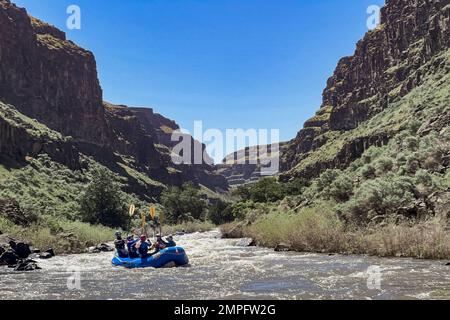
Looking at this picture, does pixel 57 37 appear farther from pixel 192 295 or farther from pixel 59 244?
pixel 192 295

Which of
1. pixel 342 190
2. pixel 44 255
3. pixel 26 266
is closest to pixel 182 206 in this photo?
pixel 342 190

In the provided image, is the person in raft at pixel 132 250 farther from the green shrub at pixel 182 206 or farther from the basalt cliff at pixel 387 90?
the green shrub at pixel 182 206

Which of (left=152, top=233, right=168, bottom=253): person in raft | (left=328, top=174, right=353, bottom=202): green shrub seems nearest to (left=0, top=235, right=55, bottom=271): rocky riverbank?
(left=152, top=233, right=168, bottom=253): person in raft

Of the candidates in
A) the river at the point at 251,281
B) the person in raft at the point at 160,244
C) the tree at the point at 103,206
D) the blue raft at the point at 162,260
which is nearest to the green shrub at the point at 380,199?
the river at the point at 251,281

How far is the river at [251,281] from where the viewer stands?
1281 centimetres

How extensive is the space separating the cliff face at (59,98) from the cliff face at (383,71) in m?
47.3

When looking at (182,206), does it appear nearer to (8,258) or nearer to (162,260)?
(8,258)

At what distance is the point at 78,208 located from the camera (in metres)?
58.4

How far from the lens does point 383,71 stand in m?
117

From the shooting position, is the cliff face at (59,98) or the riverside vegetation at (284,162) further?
the cliff face at (59,98)

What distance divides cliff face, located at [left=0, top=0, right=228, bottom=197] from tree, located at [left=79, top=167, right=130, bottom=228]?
2586cm
